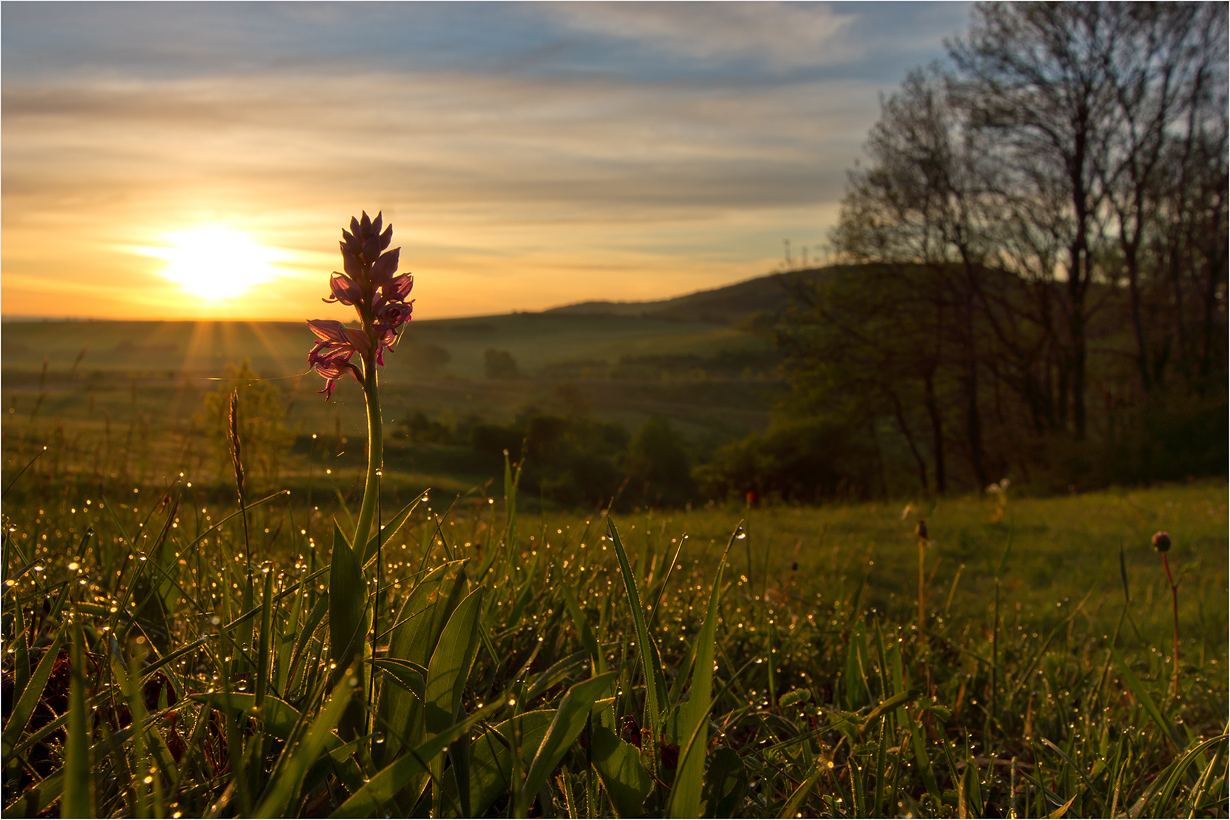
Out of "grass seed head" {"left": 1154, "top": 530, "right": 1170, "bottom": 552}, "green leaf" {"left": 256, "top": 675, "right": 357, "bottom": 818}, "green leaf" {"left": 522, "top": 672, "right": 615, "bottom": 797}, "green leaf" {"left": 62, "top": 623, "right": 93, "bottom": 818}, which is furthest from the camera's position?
"grass seed head" {"left": 1154, "top": 530, "right": 1170, "bottom": 552}

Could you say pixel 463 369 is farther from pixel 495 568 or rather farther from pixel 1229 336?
pixel 495 568

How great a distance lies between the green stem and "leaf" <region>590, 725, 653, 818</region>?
528 millimetres

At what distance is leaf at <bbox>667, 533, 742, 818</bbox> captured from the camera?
1.15 metres

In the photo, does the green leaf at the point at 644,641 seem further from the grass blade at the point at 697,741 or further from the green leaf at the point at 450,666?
the green leaf at the point at 450,666

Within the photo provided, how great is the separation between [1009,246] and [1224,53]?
21.8ft

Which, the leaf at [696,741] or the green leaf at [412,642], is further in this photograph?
the green leaf at [412,642]

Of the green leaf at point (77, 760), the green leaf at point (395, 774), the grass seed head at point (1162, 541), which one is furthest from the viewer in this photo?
the grass seed head at point (1162, 541)

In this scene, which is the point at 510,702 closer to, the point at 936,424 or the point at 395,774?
the point at 395,774

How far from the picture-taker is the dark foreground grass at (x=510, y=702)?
1.24 m

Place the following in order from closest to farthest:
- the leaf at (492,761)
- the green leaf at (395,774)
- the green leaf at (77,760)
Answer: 1. the green leaf at (77,760)
2. the green leaf at (395,774)
3. the leaf at (492,761)

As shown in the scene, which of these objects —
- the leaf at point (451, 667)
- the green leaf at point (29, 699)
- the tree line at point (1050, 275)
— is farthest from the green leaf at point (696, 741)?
the tree line at point (1050, 275)

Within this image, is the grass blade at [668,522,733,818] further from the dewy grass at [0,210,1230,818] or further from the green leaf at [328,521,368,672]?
the green leaf at [328,521,368,672]

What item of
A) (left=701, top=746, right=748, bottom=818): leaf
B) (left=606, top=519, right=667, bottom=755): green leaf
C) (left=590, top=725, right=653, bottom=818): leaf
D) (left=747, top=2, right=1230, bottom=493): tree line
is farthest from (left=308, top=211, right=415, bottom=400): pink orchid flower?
(left=747, top=2, right=1230, bottom=493): tree line

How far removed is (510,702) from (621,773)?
0.26 m
